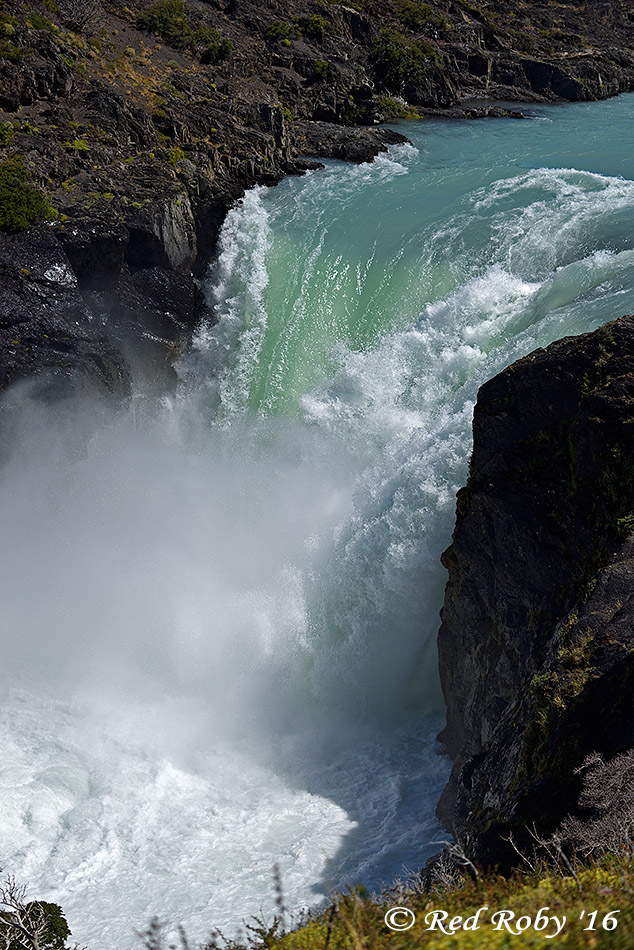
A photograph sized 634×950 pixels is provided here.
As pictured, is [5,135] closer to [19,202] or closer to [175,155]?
[19,202]

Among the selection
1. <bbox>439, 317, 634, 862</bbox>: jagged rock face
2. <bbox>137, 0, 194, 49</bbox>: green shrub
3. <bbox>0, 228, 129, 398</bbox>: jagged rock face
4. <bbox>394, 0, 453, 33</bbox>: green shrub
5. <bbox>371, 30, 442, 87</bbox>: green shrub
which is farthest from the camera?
<bbox>394, 0, 453, 33</bbox>: green shrub

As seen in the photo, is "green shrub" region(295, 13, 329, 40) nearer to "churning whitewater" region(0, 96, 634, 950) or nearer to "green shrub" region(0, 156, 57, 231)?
"churning whitewater" region(0, 96, 634, 950)

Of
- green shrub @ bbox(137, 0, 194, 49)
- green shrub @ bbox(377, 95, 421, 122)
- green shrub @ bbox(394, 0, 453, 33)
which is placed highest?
green shrub @ bbox(394, 0, 453, 33)

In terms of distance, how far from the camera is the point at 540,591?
1030 centimetres

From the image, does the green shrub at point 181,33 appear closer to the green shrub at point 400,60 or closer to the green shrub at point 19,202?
the green shrub at point 400,60

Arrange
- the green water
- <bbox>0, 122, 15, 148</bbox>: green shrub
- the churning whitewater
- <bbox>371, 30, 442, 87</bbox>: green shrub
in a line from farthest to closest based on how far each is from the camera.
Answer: <bbox>371, 30, 442, 87</bbox>: green shrub → <bbox>0, 122, 15, 148</bbox>: green shrub → the green water → the churning whitewater

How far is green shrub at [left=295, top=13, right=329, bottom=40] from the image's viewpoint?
36938 millimetres

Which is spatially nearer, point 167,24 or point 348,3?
point 167,24

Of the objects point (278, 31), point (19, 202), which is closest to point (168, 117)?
point (19, 202)

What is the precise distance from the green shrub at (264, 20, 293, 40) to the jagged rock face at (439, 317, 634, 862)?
32.6 metres

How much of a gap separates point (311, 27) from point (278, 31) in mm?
2125

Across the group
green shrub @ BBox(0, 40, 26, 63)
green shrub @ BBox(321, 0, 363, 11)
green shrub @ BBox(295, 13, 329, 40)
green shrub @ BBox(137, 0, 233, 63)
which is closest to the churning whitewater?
green shrub @ BBox(0, 40, 26, 63)

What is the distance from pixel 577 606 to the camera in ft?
29.0

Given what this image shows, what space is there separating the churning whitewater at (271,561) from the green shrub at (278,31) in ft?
61.2
